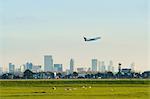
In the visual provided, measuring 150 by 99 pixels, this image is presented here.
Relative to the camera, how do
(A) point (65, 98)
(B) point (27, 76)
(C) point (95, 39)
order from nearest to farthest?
1. (C) point (95, 39)
2. (A) point (65, 98)
3. (B) point (27, 76)

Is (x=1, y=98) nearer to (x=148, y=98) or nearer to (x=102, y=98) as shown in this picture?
(x=102, y=98)

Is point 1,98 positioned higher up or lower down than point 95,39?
lower down

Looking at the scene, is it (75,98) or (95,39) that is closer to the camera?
(95,39)

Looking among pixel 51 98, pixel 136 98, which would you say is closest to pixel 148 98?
pixel 136 98

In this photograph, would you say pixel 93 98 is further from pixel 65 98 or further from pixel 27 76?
pixel 27 76

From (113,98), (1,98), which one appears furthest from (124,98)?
(1,98)

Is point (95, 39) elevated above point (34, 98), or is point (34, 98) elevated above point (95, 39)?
point (95, 39)

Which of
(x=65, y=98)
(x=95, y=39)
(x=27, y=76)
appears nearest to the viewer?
(x=95, y=39)

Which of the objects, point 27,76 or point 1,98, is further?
point 27,76
